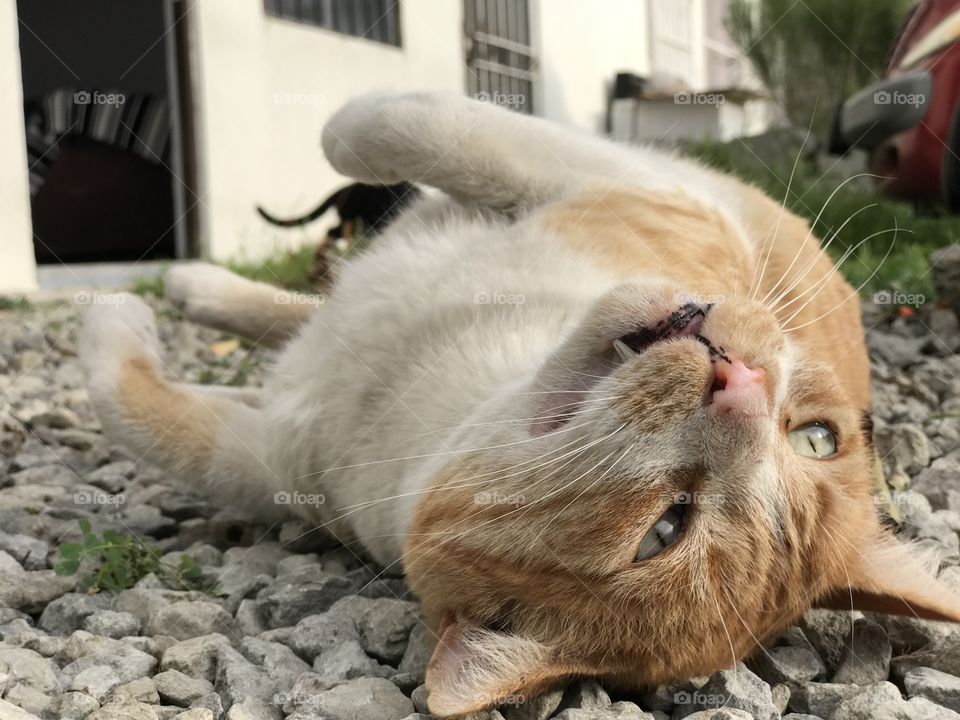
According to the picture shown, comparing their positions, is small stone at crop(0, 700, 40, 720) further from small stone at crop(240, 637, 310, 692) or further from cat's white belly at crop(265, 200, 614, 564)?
cat's white belly at crop(265, 200, 614, 564)

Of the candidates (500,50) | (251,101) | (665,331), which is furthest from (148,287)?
(500,50)

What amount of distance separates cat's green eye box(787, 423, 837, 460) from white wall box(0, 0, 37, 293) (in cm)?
547

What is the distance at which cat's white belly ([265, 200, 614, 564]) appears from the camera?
2240 millimetres

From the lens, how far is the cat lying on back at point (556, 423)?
5.74ft

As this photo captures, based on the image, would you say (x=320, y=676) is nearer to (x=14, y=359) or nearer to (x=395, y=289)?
(x=395, y=289)

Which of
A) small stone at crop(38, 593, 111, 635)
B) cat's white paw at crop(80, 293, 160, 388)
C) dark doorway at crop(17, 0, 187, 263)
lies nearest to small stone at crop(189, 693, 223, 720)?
small stone at crop(38, 593, 111, 635)

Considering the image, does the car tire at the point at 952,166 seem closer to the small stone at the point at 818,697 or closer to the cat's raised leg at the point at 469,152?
the cat's raised leg at the point at 469,152

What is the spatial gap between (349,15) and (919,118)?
5721mm

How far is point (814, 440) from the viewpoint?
200cm

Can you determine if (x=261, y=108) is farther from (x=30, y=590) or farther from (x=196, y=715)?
(x=196, y=715)

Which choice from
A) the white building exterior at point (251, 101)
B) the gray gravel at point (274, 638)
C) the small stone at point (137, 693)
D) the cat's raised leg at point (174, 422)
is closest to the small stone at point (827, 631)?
the gray gravel at point (274, 638)

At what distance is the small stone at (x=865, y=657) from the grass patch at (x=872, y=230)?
2.65 m

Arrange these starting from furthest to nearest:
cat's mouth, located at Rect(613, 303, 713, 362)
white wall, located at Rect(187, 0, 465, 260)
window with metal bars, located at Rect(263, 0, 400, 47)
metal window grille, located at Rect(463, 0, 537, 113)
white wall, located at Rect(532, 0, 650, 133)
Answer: white wall, located at Rect(532, 0, 650, 133) < metal window grille, located at Rect(463, 0, 537, 113) < window with metal bars, located at Rect(263, 0, 400, 47) < white wall, located at Rect(187, 0, 465, 260) < cat's mouth, located at Rect(613, 303, 713, 362)

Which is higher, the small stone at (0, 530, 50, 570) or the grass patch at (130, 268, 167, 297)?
the grass patch at (130, 268, 167, 297)
